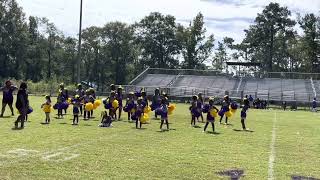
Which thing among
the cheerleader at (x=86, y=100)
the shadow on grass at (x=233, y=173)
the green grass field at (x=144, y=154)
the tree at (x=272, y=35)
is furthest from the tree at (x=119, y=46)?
the shadow on grass at (x=233, y=173)

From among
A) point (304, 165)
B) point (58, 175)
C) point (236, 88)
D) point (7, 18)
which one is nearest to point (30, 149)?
point (58, 175)

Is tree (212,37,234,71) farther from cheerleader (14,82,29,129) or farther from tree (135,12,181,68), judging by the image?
cheerleader (14,82,29,129)

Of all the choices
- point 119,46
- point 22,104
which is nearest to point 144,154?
point 22,104

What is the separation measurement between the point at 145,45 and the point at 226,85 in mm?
40182

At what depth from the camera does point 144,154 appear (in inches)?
514

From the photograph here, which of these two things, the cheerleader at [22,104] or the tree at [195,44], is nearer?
the cheerleader at [22,104]

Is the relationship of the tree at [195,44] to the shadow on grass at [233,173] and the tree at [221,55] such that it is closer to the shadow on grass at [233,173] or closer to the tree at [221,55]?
the tree at [221,55]

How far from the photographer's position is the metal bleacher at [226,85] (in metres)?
60.8

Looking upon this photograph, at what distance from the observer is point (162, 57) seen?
103312mm

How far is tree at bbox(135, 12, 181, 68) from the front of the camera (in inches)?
4053

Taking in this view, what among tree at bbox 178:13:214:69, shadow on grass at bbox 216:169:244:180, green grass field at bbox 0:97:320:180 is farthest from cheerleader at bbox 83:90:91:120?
tree at bbox 178:13:214:69

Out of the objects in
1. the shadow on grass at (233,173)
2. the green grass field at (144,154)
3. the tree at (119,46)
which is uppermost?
the tree at (119,46)

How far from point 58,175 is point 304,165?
637cm

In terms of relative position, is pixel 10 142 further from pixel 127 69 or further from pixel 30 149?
pixel 127 69
